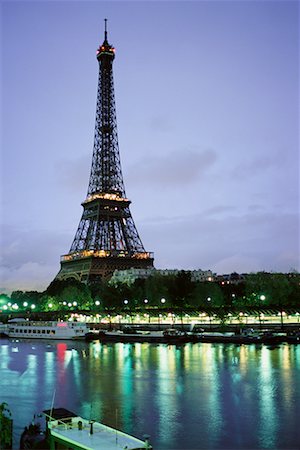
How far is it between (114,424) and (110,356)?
28.2 meters

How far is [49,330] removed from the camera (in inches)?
3014

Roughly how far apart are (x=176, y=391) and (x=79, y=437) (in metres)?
17.3

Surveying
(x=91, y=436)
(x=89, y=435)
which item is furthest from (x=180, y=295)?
(x=91, y=436)

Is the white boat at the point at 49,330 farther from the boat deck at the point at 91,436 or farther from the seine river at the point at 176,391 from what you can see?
the boat deck at the point at 91,436

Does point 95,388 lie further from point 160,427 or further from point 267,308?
point 267,308

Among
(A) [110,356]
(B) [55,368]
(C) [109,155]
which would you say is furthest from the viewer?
(C) [109,155]

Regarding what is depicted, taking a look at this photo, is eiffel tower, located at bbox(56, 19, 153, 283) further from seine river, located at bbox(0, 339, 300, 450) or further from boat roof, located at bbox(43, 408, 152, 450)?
boat roof, located at bbox(43, 408, 152, 450)

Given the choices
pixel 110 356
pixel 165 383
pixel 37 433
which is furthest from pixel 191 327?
pixel 37 433

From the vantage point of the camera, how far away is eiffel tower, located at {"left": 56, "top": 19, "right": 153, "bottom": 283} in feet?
389

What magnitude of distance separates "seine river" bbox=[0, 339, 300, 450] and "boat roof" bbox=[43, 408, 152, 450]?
13.6ft

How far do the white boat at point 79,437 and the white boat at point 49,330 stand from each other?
2098 inches

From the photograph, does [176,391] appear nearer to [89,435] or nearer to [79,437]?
[89,435]

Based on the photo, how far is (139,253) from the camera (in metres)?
123

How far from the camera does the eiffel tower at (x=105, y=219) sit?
389 feet
